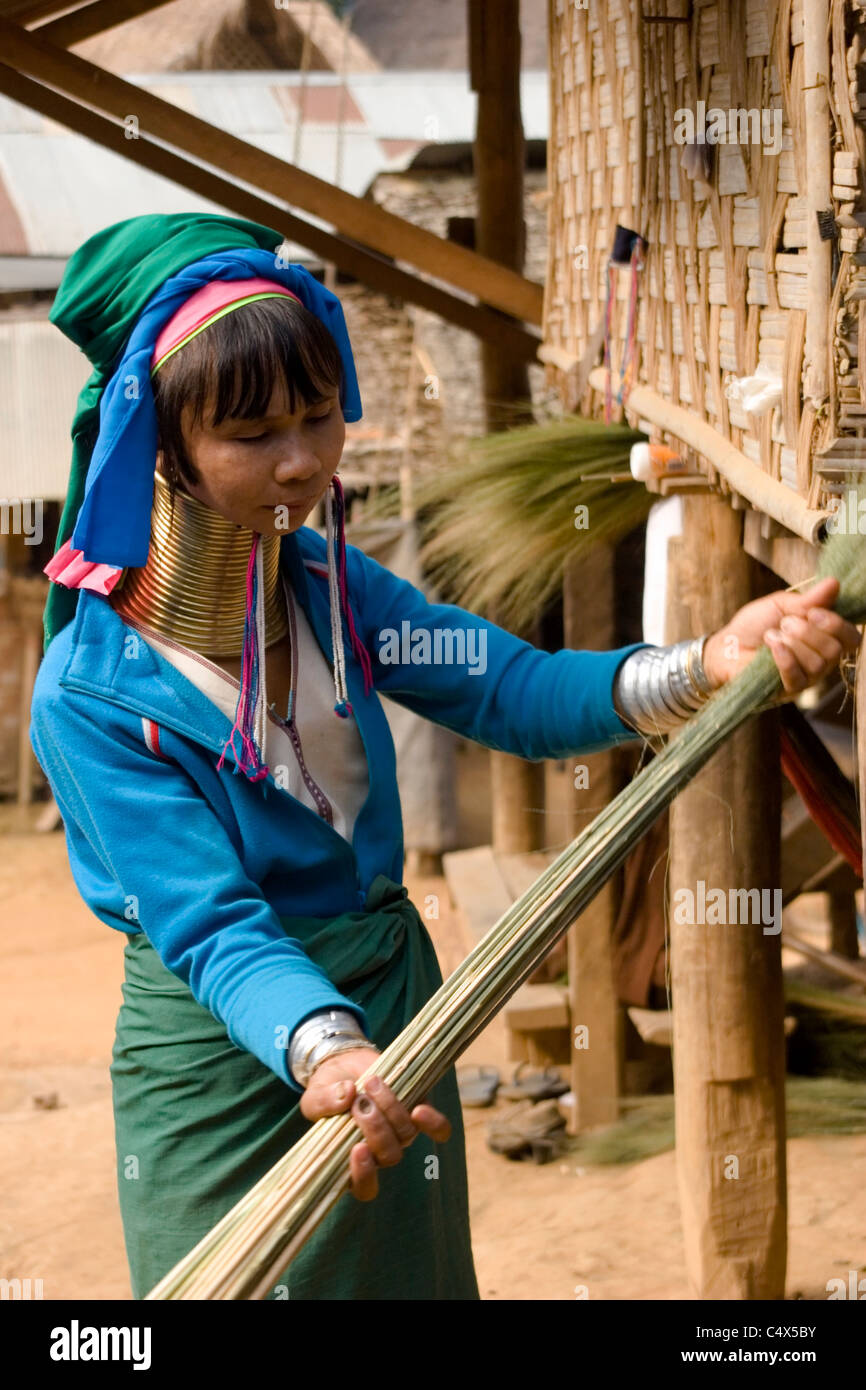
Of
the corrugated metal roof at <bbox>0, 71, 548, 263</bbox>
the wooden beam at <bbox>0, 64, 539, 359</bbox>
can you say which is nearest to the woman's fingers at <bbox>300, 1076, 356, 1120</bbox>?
the wooden beam at <bbox>0, 64, 539, 359</bbox>

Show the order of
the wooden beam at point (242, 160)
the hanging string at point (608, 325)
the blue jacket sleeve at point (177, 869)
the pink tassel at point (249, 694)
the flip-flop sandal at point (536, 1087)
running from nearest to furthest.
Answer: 1. the blue jacket sleeve at point (177, 869)
2. the pink tassel at point (249, 694)
3. the hanging string at point (608, 325)
4. the wooden beam at point (242, 160)
5. the flip-flop sandal at point (536, 1087)

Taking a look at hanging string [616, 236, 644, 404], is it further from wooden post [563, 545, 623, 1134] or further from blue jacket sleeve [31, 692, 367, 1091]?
blue jacket sleeve [31, 692, 367, 1091]

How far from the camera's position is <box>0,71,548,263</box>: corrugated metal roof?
9734 mm

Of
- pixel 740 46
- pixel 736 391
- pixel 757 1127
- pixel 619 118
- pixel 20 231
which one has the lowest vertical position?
pixel 757 1127

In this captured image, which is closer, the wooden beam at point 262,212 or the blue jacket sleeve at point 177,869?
the blue jacket sleeve at point 177,869

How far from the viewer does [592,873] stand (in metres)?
1.56

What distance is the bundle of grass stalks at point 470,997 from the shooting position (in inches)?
51.7

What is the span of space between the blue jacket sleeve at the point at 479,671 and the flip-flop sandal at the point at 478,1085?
8.16 ft

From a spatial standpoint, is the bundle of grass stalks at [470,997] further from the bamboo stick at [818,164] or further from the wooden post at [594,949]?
the wooden post at [594,949]

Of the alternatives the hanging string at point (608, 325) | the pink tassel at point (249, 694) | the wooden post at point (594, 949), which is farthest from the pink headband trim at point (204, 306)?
the wooden post at point (594, 949)

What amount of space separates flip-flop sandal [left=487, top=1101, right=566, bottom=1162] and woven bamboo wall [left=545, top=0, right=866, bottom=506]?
191 centimetres

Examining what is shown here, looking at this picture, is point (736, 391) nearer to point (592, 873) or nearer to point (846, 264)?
point (846, 264)
